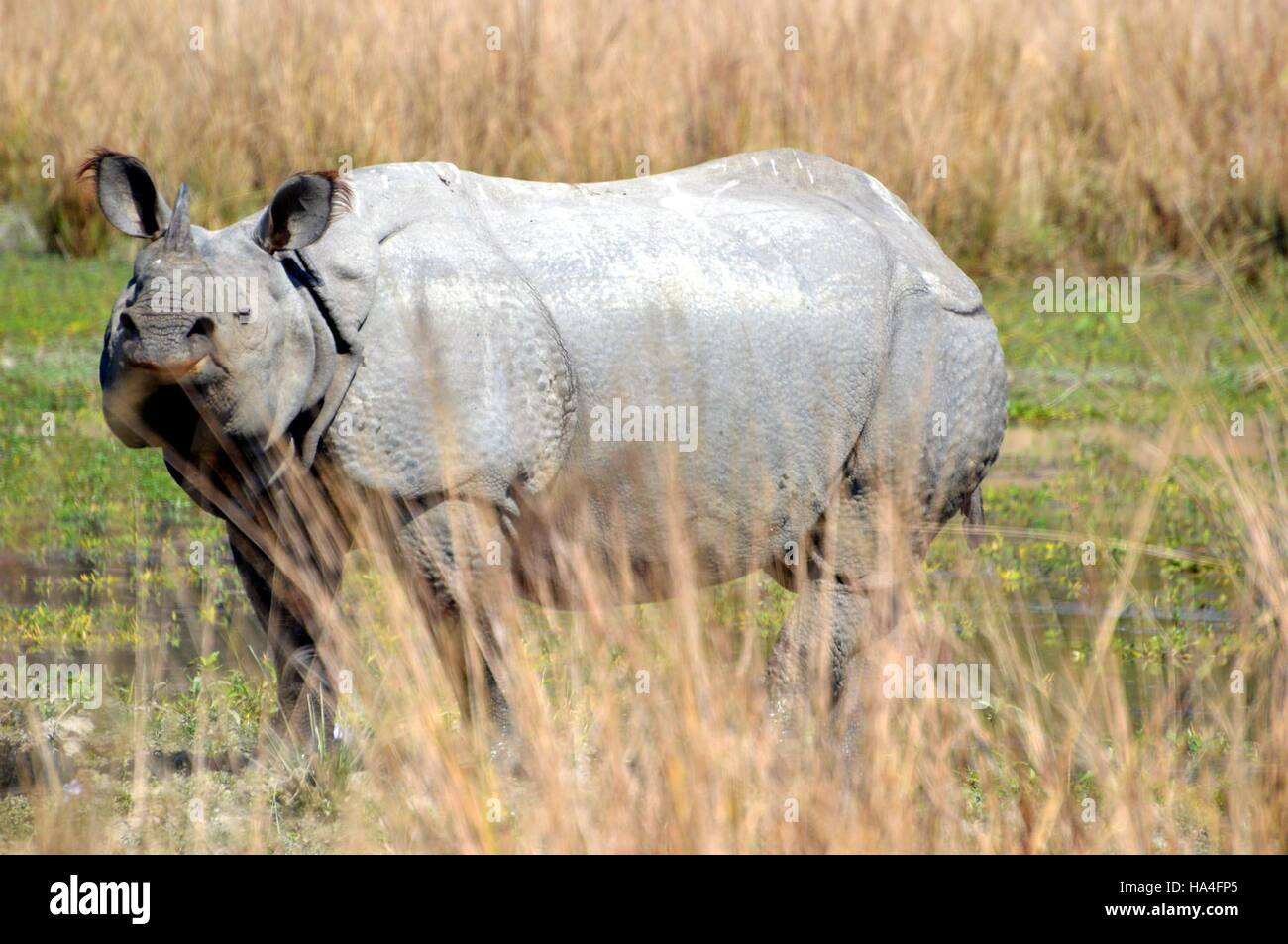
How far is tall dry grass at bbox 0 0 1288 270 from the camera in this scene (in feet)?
36.3

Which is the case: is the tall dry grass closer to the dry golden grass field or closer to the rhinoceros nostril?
the dry golden grass field

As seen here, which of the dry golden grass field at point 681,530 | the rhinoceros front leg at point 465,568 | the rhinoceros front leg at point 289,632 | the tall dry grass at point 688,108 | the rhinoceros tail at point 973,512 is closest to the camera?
the dry golden grass field at point 681,530

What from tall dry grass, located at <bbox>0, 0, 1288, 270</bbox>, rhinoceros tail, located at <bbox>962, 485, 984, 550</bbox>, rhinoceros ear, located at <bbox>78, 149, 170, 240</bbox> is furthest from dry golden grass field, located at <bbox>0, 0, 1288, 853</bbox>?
rhinoceros ear, located at <bbox>78, 149, 170, 240</bbox>

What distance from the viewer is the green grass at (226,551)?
467 cm

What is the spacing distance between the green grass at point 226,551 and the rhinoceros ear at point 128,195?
2.65 ft

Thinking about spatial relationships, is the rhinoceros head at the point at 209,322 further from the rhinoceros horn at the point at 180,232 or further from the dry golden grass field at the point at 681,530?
the dry golden grass field at the point at 681,530

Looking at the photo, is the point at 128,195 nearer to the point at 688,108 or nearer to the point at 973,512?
the point at 973,512

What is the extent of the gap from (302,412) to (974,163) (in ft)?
25.9

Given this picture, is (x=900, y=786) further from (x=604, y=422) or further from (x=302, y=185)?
(x=302, y=185)

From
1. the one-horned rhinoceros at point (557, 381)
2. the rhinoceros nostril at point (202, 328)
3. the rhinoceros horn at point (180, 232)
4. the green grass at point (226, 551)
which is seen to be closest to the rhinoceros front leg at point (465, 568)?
the one-horned rhinoceros at point (557, 381)

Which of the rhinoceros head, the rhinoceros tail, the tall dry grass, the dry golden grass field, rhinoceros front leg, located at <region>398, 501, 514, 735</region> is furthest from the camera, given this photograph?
the tall dry grass

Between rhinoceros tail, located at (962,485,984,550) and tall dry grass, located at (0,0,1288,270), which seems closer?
rhinoceros tail, located at (962,485,984,550)

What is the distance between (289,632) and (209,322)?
90 cm

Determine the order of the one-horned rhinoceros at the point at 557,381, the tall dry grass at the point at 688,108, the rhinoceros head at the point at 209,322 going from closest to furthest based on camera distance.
→ the rhinoceros head at the point at 209,322
the one-horned rhinoceros at the point at 557,381
the tall dry grass at the point at 688,108
